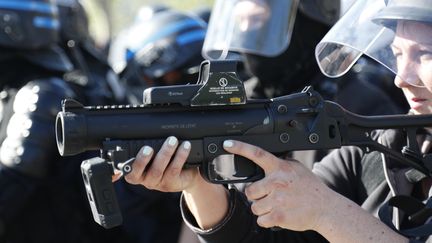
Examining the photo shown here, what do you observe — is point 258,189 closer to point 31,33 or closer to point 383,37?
point 383,37

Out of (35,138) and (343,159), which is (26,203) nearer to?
(35,138)

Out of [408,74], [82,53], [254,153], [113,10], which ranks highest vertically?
[408,74]

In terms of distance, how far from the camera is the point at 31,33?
4.09 meters

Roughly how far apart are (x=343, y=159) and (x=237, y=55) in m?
1.45

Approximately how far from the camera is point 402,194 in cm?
222

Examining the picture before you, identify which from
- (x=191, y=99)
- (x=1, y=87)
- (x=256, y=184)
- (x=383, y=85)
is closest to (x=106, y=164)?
(x=191, y=99)

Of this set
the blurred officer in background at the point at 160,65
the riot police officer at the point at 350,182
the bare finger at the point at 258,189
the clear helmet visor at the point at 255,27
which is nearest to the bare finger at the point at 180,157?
the riot police officer at the point at 350,182

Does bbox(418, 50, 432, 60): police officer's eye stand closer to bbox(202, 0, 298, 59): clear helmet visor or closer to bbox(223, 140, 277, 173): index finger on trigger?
bbox(223, 140, 277, 173): index finger on trigger

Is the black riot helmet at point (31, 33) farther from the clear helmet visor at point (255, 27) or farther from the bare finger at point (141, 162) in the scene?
the bare finger at point (141, 162)

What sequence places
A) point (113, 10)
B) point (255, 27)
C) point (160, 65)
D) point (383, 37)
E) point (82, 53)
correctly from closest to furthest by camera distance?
point (383, 37), point (255, 27), point (160, 65), point (82, 53), point (113, 10)

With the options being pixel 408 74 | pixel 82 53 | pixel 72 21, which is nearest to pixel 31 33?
pixel 72 21

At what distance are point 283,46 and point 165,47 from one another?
1.32m

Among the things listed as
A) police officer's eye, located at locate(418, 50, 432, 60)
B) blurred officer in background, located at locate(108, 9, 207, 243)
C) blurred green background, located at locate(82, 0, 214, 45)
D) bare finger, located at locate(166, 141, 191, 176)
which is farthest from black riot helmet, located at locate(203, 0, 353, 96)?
blurred green background, located at locate(82, 0, 214, 45)

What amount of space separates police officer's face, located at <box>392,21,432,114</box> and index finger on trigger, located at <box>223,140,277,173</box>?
0.43 meters
